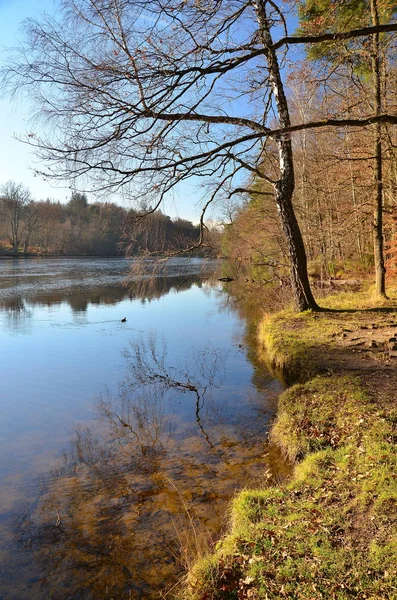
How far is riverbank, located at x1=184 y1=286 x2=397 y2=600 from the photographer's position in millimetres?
2521

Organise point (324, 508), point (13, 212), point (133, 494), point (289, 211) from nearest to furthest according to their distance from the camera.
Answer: point (324, 508), point (133, 494), point (289, 211), point (13, 212)

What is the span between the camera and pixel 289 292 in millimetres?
14484

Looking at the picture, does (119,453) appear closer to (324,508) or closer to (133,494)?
(133,494)

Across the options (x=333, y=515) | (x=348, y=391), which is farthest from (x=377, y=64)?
(x=333, y=515)

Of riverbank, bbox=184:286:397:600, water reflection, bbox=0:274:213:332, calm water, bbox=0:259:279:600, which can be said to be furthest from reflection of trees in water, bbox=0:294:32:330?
riverbank, bbox=184:286:397:600

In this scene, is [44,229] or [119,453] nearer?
[119,453]

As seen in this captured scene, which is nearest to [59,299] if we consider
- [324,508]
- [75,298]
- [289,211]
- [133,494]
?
[75,298]

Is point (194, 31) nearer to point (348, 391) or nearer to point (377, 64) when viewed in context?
point (348, 391)

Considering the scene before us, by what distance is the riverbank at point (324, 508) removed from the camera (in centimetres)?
252

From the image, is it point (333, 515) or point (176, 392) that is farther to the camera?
point (176, 392)

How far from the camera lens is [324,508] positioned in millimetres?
3205

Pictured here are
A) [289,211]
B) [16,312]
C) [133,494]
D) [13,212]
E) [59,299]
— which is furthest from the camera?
[13,212]

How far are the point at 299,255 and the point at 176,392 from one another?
4.59 metres

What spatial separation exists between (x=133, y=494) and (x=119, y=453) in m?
1.01
